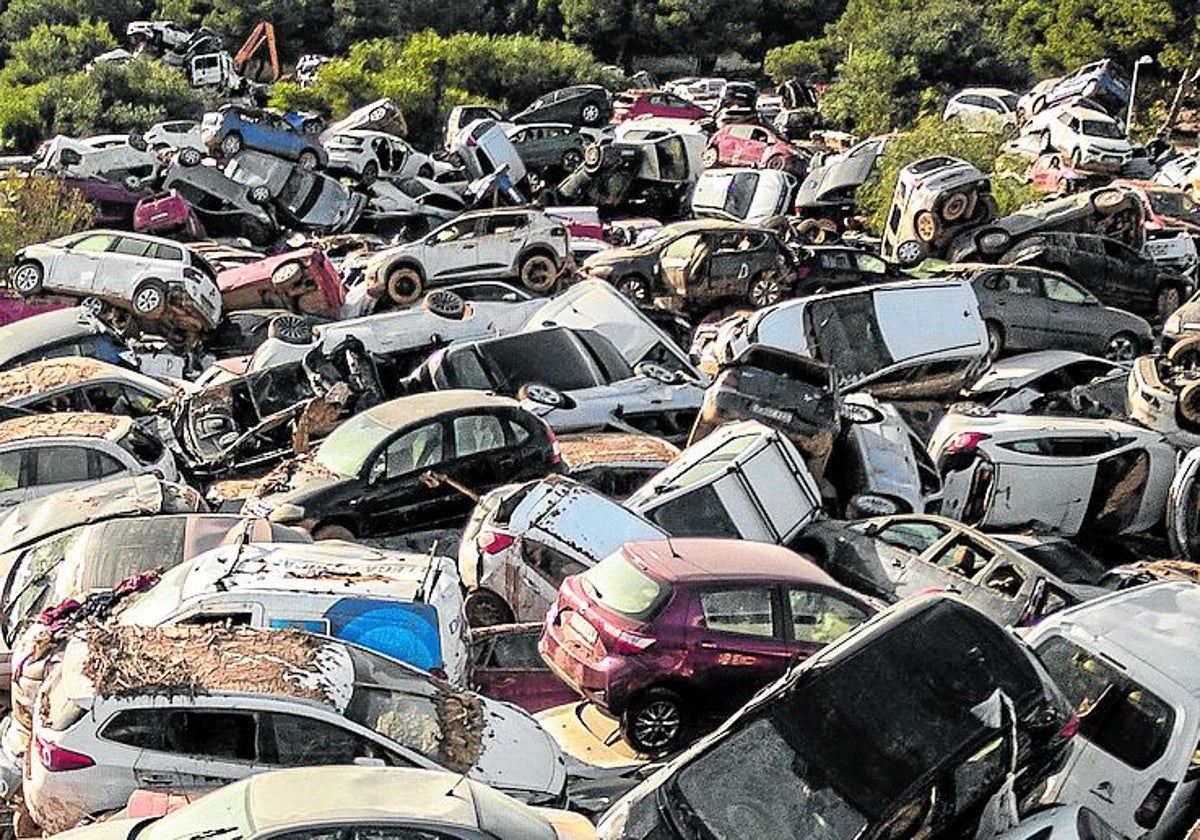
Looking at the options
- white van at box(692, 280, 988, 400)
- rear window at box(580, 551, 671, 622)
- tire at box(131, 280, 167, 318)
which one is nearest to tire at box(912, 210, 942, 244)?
white van at box(692, 280, 988, 400)

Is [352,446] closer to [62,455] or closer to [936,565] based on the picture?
[62,455]

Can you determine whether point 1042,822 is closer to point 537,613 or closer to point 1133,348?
point 537,613

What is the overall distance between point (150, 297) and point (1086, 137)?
18.7 m

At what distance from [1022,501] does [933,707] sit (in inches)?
243

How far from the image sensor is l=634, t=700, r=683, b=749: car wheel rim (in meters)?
8.71

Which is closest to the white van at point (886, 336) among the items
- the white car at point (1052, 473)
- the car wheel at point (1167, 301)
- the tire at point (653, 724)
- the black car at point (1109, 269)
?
the white car at point (1052, 473)

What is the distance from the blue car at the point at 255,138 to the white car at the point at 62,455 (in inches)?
526

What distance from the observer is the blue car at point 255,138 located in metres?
25.0

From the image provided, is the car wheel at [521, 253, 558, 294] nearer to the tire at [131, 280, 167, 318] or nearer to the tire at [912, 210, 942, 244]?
the tire at [131, 280, 167, 318]

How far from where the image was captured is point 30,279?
18.0 m

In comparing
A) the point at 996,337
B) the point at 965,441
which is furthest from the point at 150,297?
the point at 996,337

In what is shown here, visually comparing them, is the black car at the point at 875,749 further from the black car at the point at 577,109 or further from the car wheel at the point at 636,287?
the black car at the point at 577,109

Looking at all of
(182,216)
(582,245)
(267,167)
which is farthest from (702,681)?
(267,167)

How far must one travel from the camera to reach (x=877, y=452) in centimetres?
1276
